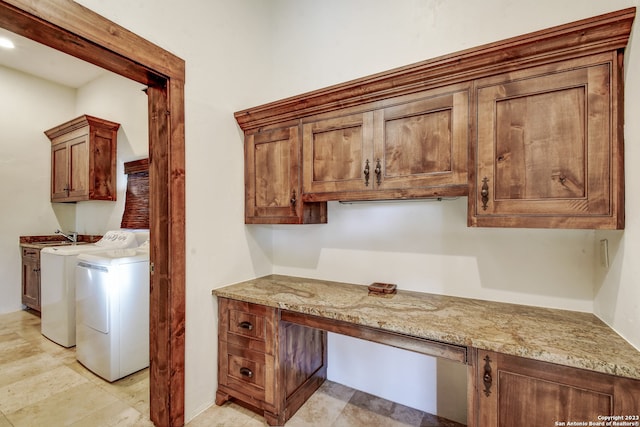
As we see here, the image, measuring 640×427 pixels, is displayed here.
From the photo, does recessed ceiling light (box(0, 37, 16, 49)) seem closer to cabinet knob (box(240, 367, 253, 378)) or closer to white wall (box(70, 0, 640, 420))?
white wall (box(70, 0, 640, 420))

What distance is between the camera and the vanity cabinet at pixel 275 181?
1.95m

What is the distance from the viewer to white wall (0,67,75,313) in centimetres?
366

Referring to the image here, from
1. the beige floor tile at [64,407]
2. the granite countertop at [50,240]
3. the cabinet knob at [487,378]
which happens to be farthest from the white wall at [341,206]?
the granite countertop at [50,240]

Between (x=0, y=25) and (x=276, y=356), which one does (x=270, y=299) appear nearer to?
(x=276, y=356)

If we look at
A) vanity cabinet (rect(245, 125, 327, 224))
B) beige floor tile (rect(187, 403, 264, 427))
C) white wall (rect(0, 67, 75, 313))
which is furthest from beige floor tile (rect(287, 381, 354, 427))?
white wall (rect(0, 67, 75, 313))

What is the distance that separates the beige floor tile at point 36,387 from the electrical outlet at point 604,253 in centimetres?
355

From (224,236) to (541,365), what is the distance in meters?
1.90

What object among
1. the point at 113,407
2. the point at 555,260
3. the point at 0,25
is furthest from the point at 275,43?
the point at 113,407

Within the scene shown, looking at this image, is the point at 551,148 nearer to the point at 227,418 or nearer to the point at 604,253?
the point at 604,253

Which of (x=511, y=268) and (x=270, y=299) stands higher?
(x=511, y=268)

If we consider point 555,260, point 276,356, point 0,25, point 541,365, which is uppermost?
point 0,25

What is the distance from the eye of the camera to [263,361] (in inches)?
68.9

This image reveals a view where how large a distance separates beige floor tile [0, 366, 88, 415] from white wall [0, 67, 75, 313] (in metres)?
2.36

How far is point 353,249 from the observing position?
83.5 inches
